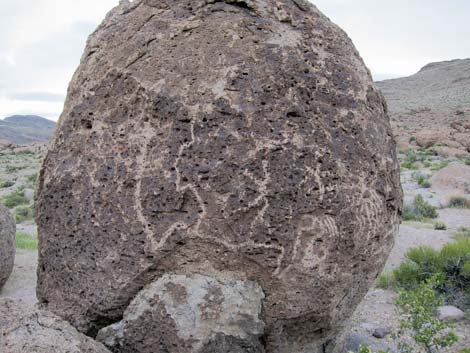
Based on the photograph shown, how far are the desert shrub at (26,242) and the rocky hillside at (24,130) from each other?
4955 cm

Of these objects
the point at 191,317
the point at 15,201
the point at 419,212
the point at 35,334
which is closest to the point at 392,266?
the point at 419,212

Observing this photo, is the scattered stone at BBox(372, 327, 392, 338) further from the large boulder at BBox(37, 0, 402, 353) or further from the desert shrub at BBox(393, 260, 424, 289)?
the large boulder at BBox(37, 0, 402, 353)

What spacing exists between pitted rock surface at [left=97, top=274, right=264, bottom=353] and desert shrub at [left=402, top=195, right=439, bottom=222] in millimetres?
7696

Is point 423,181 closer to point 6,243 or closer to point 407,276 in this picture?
point 407,276

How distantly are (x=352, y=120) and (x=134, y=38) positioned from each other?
4.15 feet

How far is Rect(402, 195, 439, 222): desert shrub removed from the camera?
991 cm

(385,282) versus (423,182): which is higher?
(423,182)

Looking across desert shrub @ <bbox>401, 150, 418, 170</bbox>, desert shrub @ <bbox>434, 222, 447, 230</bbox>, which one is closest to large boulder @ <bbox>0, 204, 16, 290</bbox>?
desert shrub @ <bbox>434, 222, 447, 230</bbox>

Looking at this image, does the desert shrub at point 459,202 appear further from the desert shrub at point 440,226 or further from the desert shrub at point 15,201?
the desert shrub at point 15,201

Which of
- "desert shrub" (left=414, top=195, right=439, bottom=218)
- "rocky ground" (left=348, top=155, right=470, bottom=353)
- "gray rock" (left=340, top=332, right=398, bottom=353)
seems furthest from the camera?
"desert shrub" (left=414, top=195, right=439, bottom=218)

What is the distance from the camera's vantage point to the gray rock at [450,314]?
489 centimetres

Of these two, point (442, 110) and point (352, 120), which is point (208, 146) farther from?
point (442, 110)

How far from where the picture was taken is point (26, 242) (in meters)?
8.80

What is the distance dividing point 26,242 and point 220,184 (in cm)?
695
